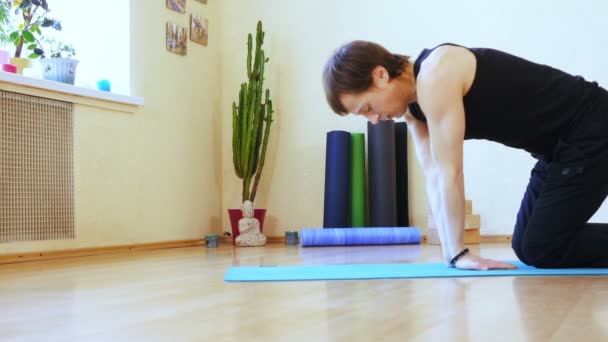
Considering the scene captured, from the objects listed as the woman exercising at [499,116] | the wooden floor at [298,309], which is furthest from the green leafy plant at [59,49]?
the woman exercising at [499,116]

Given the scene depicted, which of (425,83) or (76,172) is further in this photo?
(76,172)

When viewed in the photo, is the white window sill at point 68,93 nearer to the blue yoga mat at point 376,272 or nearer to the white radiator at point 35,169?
the white radiator at point 35,169

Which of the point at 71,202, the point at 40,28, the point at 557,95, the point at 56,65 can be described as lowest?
the point at 71,202

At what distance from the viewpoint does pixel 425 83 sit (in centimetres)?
196

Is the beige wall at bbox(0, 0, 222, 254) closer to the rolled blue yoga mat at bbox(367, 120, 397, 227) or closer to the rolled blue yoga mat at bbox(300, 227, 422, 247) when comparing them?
the rolled blue yoga mat at bbox(300, 227, 422, 247)

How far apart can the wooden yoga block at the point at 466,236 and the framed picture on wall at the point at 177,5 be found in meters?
2.14

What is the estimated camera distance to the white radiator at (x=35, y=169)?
10.1 feet

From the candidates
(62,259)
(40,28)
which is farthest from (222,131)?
(62,259)

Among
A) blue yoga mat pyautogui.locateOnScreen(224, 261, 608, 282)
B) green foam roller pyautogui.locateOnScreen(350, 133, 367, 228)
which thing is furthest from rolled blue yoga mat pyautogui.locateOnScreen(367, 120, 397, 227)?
blue yoga mat pyautogui.locateOnScreen(224, 261, 608, 282)

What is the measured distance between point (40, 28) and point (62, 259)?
1.35m

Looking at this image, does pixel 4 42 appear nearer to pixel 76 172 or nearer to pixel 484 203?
pixel 76 172

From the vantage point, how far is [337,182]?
A: 14.1ft

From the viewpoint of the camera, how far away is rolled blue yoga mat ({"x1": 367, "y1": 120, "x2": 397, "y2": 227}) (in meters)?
4.18

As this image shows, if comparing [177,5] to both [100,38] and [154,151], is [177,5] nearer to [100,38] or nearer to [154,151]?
[100,38]
